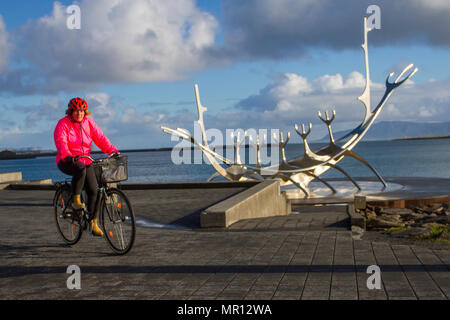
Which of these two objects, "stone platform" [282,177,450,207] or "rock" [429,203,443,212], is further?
"stone platform" [282,177,450,207]

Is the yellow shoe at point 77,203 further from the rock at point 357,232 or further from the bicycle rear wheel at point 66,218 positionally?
the rock at point 357,232

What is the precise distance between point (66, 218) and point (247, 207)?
14.1 feet

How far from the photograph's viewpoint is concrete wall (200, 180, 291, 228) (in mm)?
8289

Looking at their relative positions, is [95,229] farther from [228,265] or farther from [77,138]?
[228,265]

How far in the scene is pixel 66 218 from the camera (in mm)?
6391

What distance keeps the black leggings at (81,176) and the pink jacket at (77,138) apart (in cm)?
8

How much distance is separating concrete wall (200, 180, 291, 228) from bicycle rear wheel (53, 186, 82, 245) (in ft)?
7.41

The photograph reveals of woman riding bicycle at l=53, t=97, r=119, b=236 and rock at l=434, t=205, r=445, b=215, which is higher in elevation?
woman riding bicycle at l=53, t=97, r=119, b=236

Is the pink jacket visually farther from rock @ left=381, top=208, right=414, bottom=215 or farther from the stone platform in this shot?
the stone platform
